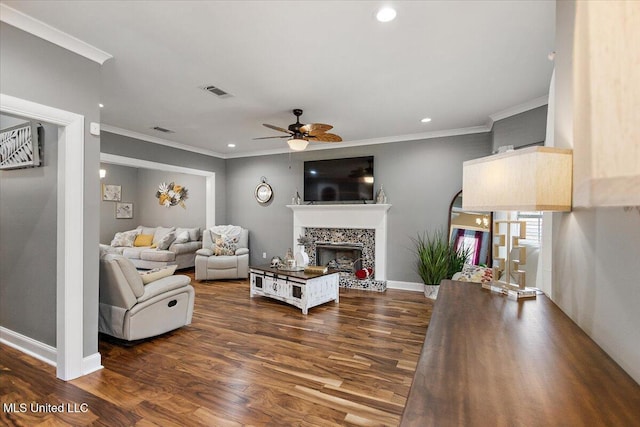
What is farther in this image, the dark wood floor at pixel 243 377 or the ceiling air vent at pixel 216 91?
the ceiling air vent at pixel 216 91

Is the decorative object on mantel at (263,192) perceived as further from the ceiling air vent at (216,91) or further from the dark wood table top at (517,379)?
the dark wood table top at (517,379)

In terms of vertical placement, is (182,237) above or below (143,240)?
above

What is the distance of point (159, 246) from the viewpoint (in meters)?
7.08

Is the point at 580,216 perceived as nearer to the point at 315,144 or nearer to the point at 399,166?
the point at 399,166

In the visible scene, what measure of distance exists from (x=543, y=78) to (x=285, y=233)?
15.4 ft

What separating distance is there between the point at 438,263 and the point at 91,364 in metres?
4.21

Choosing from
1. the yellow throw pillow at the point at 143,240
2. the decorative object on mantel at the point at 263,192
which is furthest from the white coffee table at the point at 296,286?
the yellow throw pillow at the point at 143,240

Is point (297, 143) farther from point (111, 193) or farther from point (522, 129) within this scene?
point (111, 193)

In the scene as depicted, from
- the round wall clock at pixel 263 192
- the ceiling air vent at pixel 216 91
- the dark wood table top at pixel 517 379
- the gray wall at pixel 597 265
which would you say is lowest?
the dark wood table top at pixel 517 379

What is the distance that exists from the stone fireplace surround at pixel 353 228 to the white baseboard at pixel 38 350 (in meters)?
3.68

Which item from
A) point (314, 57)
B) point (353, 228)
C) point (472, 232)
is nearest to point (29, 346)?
point (314, 57)

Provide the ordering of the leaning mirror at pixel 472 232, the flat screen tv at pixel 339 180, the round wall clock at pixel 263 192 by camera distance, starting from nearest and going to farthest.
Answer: the leaning mirror at pixel 472 232 < the flat screen tv at pixel 339 180 < the round wall clock at pixel 263 192

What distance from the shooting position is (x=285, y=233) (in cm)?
634

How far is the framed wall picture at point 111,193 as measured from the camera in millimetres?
8172
